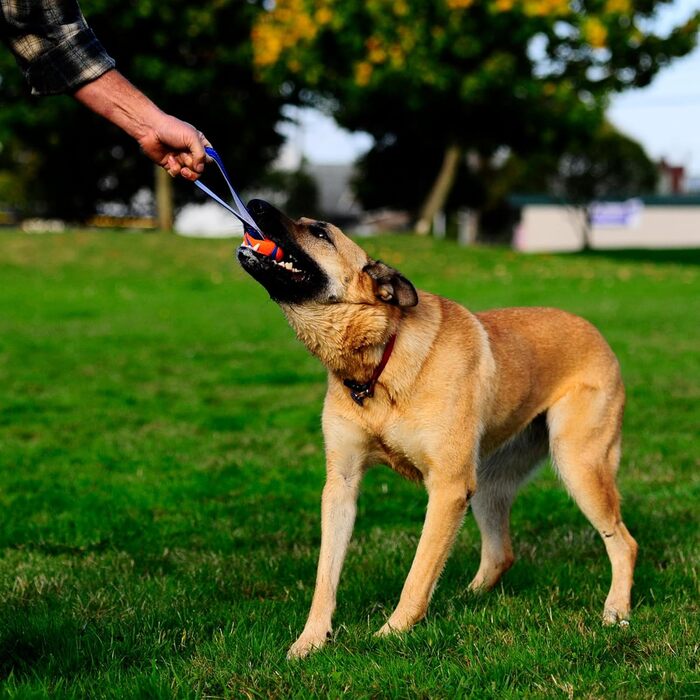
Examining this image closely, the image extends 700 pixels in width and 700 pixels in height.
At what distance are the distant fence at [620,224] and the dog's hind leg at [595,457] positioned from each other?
62.5 meters

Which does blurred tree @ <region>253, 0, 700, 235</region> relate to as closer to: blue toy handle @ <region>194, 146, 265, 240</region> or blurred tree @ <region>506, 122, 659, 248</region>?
blue toy handle @ <region>194, 146, 265, 240</region>

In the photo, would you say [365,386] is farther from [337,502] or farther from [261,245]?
[261,245]

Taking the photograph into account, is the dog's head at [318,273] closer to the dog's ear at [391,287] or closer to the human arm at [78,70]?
the dog's ear at [391,287]

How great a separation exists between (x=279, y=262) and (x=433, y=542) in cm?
133

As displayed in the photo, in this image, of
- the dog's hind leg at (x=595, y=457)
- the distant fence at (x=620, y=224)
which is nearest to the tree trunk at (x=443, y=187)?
the dog's hind leg at (x=595, y=457)

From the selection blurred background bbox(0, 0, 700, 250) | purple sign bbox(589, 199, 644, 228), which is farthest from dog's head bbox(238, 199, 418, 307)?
purple sign bbox(589, 199, 644, 228)

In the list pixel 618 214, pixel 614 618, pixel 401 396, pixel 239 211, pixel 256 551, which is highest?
pixel 618 214

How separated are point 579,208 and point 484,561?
61.3m

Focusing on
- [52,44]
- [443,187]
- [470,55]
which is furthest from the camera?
[443,187]

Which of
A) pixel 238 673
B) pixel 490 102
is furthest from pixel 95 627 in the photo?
pixel 490 102

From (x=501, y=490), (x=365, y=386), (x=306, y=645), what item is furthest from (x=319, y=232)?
(x=306, y=645)

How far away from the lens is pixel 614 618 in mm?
3977

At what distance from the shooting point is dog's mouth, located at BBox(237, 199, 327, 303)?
406cm

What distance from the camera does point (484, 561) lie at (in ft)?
15.6
